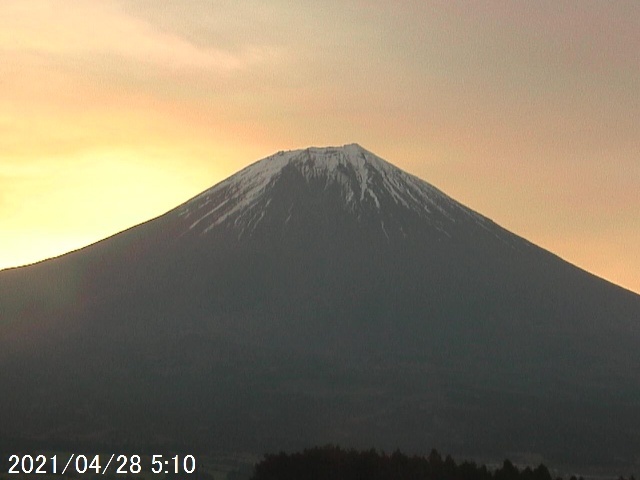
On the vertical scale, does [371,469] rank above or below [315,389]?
below

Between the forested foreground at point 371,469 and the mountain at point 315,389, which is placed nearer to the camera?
the forested foreground at point 371,469

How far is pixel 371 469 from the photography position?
226ft

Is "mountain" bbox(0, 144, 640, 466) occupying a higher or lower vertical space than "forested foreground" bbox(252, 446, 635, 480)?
higher

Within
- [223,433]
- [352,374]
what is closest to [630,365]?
[352,374]

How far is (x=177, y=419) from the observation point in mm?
155500

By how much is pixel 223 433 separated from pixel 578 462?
3788 centimetres

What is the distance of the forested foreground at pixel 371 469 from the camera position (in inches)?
2549

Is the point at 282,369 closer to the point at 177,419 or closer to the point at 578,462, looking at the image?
the point at 177,419

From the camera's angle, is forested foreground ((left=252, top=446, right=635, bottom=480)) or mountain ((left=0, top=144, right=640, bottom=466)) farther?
mountain ((left=0, top=144, right=640, bottom=466))

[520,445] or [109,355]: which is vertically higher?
[109,355]

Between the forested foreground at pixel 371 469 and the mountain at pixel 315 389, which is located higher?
the mountain at pixel 315 389

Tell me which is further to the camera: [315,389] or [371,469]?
[315,389]

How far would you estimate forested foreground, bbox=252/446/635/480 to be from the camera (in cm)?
6475

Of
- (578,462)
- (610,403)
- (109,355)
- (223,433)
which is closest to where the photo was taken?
(578,462)
